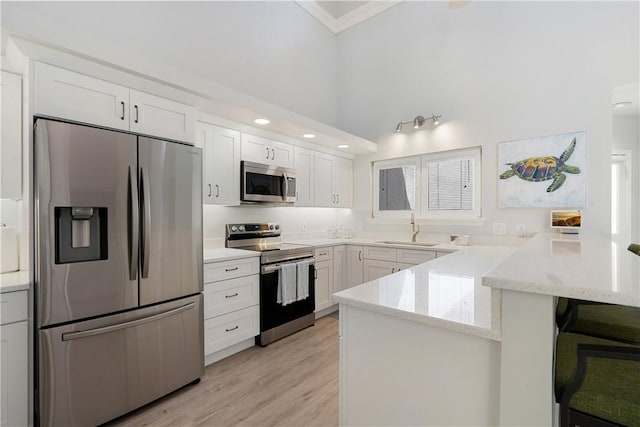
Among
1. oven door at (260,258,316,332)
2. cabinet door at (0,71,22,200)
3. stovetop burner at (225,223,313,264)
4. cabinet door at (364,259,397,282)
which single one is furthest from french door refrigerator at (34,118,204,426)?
cabinet door at (364,259,397,282)

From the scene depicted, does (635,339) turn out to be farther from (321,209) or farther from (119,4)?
(119,4)

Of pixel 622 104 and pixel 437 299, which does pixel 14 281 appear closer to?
pixel 437 299

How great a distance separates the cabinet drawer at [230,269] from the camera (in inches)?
98.0

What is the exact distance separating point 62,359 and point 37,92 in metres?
1.48

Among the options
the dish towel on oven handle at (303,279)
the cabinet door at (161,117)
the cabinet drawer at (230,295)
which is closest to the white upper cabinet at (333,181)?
the dish towel on oven handle at (303,279)

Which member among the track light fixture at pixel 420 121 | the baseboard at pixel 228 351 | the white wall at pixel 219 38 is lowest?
the baseboard at pixel 228 351

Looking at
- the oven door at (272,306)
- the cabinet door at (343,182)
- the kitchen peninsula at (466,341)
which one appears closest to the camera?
the kitchen peninsula at (466,341)

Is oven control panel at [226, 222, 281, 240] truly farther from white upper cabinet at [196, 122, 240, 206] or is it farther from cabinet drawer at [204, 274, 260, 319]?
cabinet drawer at [204, 274, 260, 319]

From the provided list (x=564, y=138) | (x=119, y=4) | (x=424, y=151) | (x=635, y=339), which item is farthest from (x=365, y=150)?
(x=635, y=339)

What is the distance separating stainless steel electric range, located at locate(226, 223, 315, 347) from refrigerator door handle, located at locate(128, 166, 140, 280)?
1152 millimetres

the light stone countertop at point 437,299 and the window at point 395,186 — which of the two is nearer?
the light stone countertop at point 437,299

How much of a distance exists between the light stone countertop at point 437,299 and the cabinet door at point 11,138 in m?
2.07

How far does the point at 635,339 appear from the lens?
4.35 feet

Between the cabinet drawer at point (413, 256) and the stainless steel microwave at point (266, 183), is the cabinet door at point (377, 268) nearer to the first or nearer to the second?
the cabinet drawer at point (413, 256)
